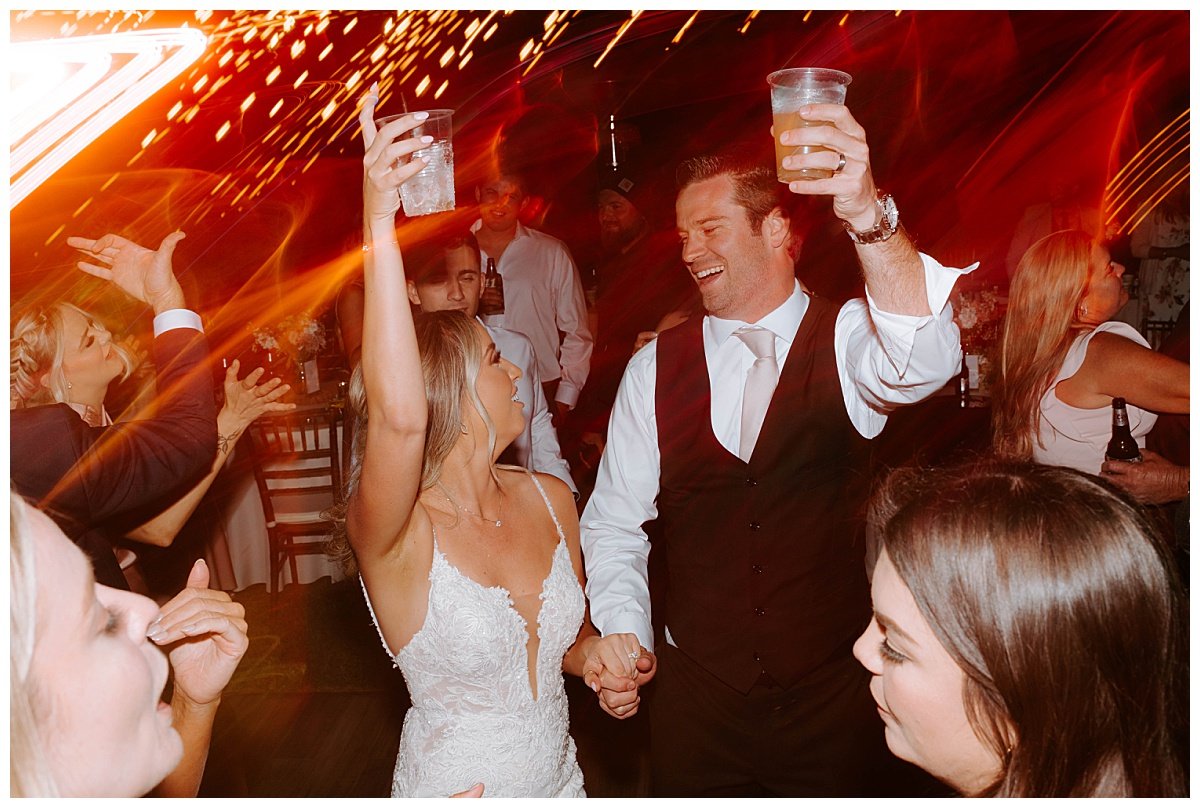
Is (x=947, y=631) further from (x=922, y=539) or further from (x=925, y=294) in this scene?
(x=925, y=294)

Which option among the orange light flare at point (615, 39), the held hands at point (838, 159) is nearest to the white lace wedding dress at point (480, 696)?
the held hands at point (838, 159)

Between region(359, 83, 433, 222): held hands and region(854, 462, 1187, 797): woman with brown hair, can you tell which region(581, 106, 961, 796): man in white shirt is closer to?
region(854, 462, 1187, 797): woman with brown hair

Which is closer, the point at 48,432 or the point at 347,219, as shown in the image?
the point at 48,432

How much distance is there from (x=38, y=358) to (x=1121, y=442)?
10.6ft

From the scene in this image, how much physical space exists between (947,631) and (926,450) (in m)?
3.26

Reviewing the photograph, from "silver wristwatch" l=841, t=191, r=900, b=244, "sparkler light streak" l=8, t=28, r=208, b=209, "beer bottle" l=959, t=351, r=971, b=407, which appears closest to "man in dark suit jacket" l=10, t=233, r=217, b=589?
"sparkler light streak" l=8, t=28, r=208, b=209

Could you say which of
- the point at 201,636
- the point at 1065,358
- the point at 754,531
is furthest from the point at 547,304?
the point at 201,636

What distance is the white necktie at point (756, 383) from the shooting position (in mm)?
2273

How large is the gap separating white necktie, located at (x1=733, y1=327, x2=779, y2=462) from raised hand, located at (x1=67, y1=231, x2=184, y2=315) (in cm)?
140

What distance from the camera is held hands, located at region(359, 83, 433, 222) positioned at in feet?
4.77

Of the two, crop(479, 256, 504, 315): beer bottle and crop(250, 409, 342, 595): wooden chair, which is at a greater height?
crop(479, 256, 504, 315): beer bottle

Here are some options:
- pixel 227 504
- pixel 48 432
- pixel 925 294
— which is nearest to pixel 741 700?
pixel 925 294

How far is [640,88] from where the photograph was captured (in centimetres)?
825

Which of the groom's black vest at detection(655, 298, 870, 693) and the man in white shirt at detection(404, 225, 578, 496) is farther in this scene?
the man in white shirt at detection(404, 225, 578, 496)
